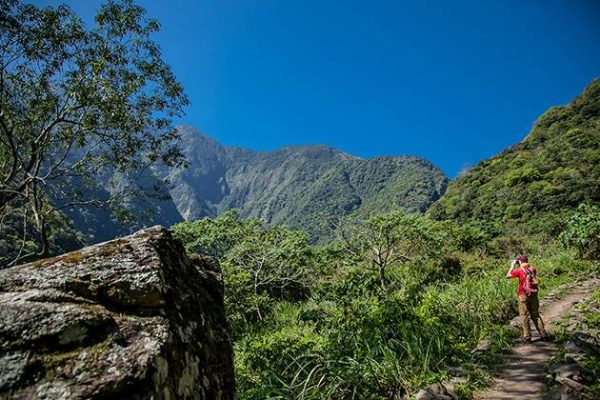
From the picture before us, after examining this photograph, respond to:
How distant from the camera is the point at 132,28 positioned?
12.9 metres

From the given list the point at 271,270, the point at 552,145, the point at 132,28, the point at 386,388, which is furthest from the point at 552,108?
the point at 386,388

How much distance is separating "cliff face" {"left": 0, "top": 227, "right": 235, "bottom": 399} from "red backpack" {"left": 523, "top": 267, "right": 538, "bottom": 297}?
5.75 metres

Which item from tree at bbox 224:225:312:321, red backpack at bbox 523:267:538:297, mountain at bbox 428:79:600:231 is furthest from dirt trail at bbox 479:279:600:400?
mountain at bbox 428:79:600:231

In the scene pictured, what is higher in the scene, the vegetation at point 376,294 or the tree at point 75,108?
the tree at point 75,108

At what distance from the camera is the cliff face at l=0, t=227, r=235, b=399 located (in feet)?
7.08

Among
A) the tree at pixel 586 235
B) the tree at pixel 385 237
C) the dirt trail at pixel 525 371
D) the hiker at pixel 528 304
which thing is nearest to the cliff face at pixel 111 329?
the dirt trail at pixel 525 371

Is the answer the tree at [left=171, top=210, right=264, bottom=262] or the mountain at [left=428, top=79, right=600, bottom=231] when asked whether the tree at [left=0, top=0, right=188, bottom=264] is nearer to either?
the tree at [left=171, top=210, right=264, bottom=262]

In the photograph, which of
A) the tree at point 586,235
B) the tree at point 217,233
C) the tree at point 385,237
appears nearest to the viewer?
the tree at point 385,237

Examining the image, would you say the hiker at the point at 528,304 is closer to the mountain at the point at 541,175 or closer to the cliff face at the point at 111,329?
the cliff face at the point at 111,329

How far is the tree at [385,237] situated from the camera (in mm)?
13391

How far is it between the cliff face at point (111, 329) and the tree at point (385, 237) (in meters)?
10.3

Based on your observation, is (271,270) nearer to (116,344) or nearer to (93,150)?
(93,150)

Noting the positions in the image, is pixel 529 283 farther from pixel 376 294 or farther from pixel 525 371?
pixel 376 294

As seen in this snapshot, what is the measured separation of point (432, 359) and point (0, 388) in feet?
16.7
